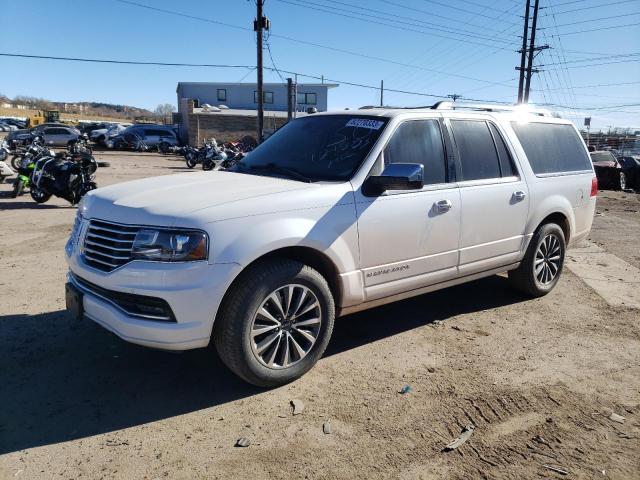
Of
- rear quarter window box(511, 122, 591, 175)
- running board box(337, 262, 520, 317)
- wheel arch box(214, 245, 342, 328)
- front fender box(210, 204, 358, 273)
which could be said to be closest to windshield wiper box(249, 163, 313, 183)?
front fender box(210, 204, 358, 273)

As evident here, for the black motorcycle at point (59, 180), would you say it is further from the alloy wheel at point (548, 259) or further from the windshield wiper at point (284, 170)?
the alloy wheel at point (548, 259)

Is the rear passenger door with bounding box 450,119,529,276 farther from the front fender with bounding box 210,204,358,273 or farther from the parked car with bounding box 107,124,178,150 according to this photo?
the parked car with bounding box 107,124,178,150

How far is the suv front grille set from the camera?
3.11 meters

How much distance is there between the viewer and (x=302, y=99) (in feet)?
157

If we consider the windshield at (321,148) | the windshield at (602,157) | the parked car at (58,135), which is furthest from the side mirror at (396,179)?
the parked car at (58,135)

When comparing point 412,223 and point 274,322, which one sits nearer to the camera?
point 274,322

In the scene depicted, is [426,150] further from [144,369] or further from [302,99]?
[302,99]

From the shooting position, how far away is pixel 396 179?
11.7ft

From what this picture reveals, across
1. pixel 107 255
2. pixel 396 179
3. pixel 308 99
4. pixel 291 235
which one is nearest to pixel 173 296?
pixel 107 255

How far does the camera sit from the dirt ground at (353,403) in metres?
2.72

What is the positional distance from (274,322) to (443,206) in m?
1.74

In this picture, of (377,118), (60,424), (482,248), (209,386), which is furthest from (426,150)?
(60,424)

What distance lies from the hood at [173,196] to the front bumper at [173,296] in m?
0.30

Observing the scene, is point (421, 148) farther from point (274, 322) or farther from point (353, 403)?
point (353, 403)
